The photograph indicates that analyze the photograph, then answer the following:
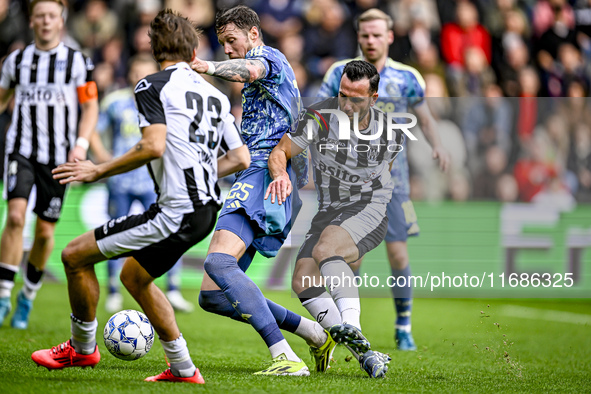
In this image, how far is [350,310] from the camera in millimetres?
4746

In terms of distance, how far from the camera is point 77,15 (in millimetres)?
12758

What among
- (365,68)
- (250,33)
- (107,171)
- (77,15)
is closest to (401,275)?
(365,68)

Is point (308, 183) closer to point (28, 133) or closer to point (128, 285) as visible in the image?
point (128, 285)

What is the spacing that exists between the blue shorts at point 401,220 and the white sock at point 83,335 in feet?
9.10

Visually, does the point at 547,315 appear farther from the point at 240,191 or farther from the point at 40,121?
the point at 40,121

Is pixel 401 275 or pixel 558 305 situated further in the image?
pixel 558 305

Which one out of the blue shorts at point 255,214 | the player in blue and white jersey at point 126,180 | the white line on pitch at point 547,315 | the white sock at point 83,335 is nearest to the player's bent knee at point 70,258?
the white sock at point 83,335

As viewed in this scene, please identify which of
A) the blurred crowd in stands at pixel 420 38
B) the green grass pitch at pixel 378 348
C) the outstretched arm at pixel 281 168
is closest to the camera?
the green grass pitch at pixel 378 348

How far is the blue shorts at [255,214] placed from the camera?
458 cm

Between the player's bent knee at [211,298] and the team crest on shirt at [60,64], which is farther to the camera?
the team crest on shirt at [60,64]

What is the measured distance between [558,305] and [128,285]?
7305 mm

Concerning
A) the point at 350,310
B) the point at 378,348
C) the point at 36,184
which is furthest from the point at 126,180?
the point at 350,310

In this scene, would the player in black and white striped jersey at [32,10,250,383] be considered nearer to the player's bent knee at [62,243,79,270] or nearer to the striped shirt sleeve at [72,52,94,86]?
the player's bent knee at [62,243,79,270]

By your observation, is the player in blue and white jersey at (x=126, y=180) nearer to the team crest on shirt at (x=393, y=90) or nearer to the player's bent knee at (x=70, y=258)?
the team crest on shirt at (x=393, y=90)
